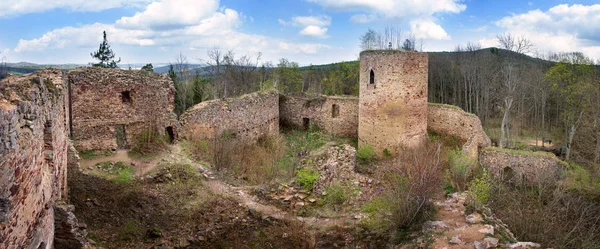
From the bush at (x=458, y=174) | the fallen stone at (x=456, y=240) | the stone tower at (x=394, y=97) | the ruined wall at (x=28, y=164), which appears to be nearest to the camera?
the ruined wall at (x=28, y=164)

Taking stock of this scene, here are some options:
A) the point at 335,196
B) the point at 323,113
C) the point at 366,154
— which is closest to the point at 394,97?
the point at 366,154

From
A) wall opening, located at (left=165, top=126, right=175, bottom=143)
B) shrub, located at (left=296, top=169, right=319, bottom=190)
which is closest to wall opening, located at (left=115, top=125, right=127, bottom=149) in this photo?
wall opening, located at (left=165, top=126, right=175, bottom=143)

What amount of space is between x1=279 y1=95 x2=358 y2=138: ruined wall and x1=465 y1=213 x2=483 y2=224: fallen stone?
13141mm

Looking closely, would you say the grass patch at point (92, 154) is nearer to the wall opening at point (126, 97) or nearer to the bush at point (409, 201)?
the wall opening at point (126, 97)

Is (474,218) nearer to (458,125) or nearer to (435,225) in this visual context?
(435,225)

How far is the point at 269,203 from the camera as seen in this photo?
11.1 meters

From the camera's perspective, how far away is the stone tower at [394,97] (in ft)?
57.0

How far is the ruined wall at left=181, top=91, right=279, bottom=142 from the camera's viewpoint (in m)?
15.6

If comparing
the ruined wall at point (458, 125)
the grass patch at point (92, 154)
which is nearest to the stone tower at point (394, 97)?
the ruined wall at point (458, 125)

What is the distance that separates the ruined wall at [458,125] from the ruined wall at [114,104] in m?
12.0

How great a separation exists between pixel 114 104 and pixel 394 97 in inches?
426

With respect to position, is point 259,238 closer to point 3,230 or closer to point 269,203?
point 269,203

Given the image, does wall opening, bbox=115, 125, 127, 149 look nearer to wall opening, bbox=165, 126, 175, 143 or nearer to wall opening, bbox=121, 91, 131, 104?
wall opening, bbox=121, 91, 131, 104

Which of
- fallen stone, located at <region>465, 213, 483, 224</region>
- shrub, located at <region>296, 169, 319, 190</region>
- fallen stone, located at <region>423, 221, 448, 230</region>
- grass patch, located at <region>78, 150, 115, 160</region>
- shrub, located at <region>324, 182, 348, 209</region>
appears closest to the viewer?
fallen stone, located at <region>423, 221, 448, 230</region>
